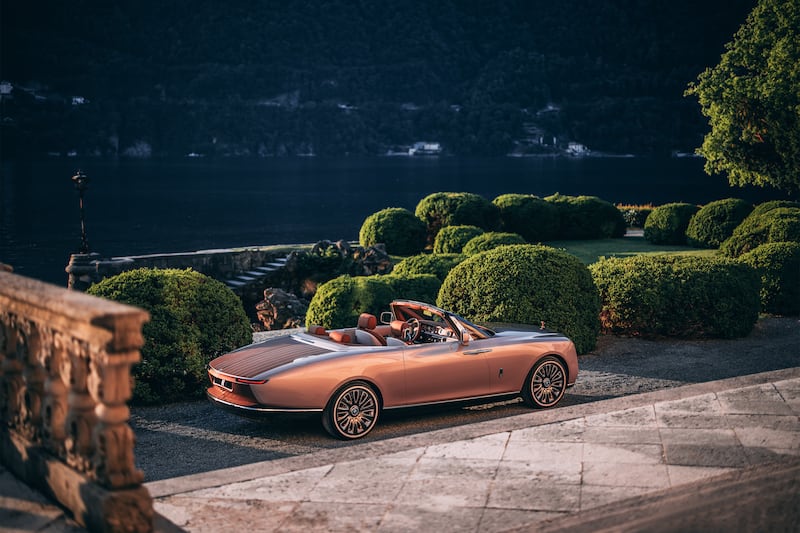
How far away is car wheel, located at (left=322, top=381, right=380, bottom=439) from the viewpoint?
9766 mm

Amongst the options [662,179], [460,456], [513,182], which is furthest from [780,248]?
[662,179]

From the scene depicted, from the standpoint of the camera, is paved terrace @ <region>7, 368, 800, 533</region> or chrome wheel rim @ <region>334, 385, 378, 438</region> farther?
chrome wheel rim @ <region>334, 385, 378, 438</region>

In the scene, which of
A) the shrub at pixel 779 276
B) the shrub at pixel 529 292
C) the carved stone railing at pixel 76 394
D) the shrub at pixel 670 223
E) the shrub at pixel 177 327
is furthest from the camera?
the shrub at pixel 670 223

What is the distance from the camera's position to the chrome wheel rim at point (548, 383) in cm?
1123

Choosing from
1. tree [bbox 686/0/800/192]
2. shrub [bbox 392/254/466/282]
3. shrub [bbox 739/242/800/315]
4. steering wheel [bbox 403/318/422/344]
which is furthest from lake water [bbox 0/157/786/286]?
steering wheel [bbox 403/318/422/344]

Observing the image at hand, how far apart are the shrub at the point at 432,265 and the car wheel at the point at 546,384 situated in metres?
8.65

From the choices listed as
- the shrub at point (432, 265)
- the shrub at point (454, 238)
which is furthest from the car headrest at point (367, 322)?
the shrub at point (454, 238)

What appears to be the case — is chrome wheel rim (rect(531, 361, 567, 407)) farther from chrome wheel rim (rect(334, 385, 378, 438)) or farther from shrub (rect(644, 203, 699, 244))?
shrub (rect(644, 203, 699, 244))

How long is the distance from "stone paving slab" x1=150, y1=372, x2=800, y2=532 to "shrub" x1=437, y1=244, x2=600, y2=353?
4.78m

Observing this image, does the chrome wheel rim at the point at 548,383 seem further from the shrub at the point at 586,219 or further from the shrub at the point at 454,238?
the shrub at the point at 586,219

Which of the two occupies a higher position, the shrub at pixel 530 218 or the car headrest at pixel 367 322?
the shrub at pixel 530 218

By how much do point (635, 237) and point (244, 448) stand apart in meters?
27.8

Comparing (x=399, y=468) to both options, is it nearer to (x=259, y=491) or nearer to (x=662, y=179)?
(x=259, y=491)

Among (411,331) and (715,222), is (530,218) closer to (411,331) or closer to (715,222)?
(715,222)
